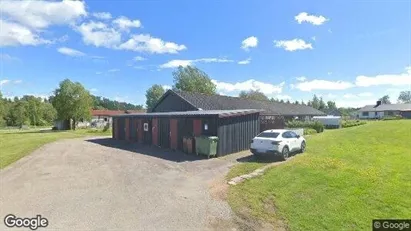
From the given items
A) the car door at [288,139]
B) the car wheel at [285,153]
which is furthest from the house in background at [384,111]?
the car wheel at [285,153]

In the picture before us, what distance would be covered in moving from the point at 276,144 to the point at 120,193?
28.2 ft

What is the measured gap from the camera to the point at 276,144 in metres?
15.8

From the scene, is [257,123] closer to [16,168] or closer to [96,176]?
[96,176]

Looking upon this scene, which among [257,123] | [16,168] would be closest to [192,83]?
[257,123]

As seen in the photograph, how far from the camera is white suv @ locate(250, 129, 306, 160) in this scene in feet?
52.2

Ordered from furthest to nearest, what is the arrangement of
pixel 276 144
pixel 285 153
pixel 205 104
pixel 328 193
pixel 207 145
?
pixel 205 104
pixel 207 145
pixel 285 153
pixel 276 144
pixel 328 193

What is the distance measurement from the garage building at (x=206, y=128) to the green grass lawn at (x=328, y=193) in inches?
199

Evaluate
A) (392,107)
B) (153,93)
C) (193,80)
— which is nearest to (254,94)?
(193,80)

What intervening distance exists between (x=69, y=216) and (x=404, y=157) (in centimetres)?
1618

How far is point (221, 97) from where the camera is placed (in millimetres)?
38750

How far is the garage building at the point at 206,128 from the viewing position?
741 inches

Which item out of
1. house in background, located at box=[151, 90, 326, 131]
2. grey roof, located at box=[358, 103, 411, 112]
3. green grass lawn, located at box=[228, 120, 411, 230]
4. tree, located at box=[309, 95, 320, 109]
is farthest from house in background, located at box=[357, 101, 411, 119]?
green grass lawn, located at box=[228, 120, 411, 230]

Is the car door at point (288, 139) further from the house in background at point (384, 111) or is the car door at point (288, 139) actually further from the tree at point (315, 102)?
the tree at point (315, 102)

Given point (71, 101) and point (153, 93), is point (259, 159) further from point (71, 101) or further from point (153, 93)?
point (153, 93)
